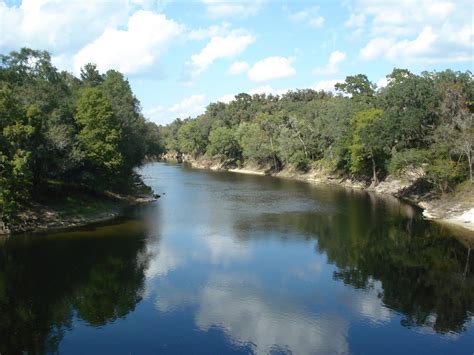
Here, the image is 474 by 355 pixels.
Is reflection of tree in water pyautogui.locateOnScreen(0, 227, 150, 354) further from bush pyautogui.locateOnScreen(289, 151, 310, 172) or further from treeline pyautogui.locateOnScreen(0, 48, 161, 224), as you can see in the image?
bush pyautogui.locateOnScreen(289, 151, 310, 172)

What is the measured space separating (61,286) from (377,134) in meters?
58.8

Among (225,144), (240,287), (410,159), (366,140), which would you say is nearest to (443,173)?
(410,159)

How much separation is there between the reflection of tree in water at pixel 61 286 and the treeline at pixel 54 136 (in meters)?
7.82

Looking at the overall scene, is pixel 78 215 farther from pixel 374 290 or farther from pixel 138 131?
pixel 374 290

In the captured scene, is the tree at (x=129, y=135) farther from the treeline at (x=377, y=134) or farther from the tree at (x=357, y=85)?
the tree at (x=357, y=85)

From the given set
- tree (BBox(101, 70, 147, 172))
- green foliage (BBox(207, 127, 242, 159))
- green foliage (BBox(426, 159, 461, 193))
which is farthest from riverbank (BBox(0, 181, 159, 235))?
green foliage (BBox(207, 127, 242, 159))

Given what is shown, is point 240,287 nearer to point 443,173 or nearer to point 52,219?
point 52,219

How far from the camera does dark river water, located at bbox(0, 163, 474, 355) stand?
25703 millimetres

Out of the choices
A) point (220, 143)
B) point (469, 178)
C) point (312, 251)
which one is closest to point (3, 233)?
point (312, 251)

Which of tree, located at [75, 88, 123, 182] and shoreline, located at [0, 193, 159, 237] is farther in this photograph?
tree, located at [75, 88, 123, 182]

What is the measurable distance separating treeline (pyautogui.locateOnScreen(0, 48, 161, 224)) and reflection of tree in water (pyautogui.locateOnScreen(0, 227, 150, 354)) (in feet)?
25.7

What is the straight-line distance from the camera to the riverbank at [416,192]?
55809mm

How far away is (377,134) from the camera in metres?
78.9

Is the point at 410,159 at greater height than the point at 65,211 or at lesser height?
greater
